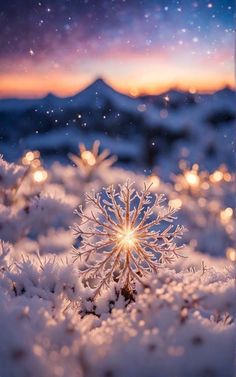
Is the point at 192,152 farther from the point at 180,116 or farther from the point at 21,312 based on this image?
the point at 21,312

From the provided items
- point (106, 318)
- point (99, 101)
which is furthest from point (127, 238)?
point (99, 101)

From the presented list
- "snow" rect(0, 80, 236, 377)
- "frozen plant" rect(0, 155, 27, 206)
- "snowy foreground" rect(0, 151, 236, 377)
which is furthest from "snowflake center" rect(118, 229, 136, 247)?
"frozen plant" rect(0, 155, 27, 206)

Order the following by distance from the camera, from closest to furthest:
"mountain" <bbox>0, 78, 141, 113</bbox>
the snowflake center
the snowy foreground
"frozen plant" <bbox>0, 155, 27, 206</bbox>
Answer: the snowy foreground < the snowflake center < "frozen plant" <bbox>0, 155, 27, 206</bbox> < "mountain" <bbox>0, 78, 141, 113</bbox>

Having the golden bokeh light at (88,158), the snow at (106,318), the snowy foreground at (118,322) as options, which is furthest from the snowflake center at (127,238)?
the golden bokeh light at (88,158)

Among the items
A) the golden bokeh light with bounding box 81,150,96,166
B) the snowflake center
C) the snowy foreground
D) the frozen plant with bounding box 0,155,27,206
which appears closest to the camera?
the snowy foreground

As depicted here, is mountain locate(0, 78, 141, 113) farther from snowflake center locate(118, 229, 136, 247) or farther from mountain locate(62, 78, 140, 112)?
snowflake center locate(118, 229, 136, 247)

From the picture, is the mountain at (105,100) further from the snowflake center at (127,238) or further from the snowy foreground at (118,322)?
the snowy foreground at (118,322)

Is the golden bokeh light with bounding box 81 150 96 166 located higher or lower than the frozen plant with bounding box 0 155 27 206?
higher

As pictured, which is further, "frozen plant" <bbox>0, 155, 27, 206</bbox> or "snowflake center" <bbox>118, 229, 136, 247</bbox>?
"frozen plant" <bbox>0, 155, 27, 206</bbox>

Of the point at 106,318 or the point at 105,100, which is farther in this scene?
the point at 105,100

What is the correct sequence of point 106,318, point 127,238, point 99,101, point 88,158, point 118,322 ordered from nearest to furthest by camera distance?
point 118,322
point 106,318
point 127,238
point 88,158
point 99,101

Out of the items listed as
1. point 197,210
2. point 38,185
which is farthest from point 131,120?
point 38,185

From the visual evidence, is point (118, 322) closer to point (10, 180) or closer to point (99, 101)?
point (10, 180)
